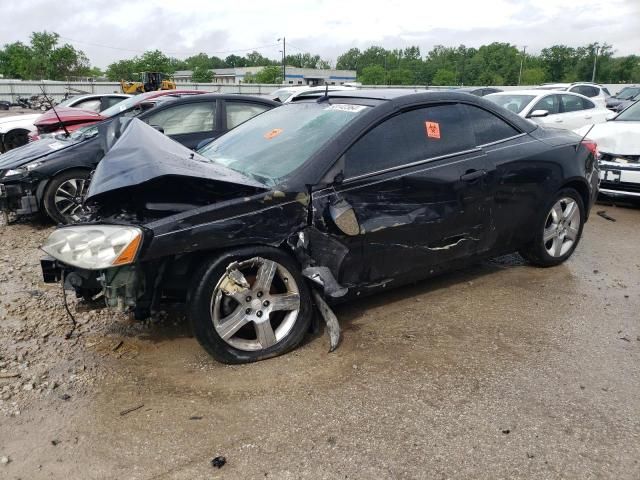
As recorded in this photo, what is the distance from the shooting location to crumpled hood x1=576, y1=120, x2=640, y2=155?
24.2ft

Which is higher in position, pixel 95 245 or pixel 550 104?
pixel 550 104

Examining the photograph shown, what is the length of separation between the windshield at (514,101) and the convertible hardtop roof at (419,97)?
6.11 metres

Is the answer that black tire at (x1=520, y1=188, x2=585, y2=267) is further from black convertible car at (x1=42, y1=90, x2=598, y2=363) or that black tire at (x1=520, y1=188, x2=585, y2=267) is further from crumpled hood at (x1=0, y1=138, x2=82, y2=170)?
crumpled hood at (x1=0, y1=138, x2=82, y2=170)

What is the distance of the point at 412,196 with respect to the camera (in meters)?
3.87

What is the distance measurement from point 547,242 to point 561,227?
200 millimetres

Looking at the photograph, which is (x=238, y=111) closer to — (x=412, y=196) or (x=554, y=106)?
(x=412, y=196)

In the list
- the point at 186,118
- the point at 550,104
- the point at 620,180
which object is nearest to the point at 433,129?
the point at 186,118

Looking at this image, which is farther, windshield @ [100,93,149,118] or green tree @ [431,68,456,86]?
green tree @ [431,68,456,86]

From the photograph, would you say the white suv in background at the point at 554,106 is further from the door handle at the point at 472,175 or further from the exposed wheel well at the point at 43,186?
the exposed wheel well at the point at 43,186

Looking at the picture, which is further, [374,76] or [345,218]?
[374,76]

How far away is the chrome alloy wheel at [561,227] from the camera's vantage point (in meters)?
4.95

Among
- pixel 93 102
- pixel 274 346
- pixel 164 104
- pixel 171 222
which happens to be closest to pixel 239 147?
pixel 171 222

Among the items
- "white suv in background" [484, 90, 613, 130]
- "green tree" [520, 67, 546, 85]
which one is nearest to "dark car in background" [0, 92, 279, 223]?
"white suv in background" [484, 90, 613, 130]

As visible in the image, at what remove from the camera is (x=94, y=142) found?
6.94 meters
